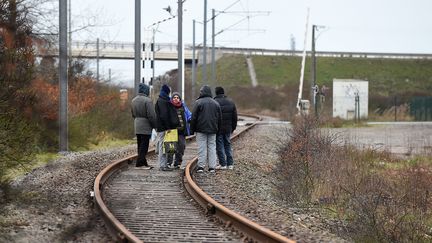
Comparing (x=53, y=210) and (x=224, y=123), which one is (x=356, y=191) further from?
(x=53, y=210)

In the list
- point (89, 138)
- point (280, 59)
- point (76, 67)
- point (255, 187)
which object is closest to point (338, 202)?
point (255, 187)

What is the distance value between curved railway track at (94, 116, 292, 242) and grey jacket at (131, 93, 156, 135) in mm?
1127

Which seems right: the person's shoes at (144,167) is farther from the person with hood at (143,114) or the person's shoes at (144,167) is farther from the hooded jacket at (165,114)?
the hooded jacket at (165,114)

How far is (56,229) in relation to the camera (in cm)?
914

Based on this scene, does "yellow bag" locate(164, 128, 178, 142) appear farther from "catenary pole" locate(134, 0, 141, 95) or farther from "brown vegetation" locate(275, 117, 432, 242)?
"catenary pole" locate(134, 0, 141, 95)

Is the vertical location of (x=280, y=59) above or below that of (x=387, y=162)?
above

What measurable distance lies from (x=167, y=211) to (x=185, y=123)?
18.3 ft

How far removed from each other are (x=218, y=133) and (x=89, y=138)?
14107 mm

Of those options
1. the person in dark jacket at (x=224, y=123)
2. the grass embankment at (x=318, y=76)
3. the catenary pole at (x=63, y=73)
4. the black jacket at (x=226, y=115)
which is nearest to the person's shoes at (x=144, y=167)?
the person in dark jacket at (x=224, y=123)

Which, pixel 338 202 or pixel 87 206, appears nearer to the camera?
pixel 87 206

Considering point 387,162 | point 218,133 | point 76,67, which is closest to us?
point 218,133

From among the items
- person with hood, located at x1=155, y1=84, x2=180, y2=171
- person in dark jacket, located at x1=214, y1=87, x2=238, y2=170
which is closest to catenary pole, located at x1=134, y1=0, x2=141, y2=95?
person in dark jacket, located at x1=214, y1=87, x2=238, y2=170

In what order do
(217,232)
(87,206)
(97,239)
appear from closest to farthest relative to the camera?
(97,239)
(217,232)
(87,206)

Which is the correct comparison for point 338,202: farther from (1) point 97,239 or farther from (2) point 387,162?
(2) point 387,162
